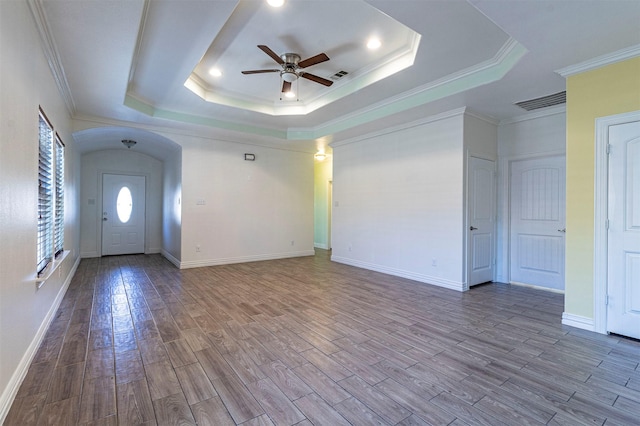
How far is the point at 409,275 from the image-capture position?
5.31m

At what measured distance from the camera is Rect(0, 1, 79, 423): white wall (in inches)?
71.2

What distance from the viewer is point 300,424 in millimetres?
1724

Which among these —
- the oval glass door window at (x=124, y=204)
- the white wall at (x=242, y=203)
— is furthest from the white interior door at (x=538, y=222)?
the oval glass door window at (x=124, y=204)

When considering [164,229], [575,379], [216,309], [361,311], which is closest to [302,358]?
[361,311]

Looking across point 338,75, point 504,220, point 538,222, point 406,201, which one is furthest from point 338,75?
point 538,222

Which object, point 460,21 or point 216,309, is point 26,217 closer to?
point 216,309

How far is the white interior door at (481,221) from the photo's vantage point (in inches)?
186

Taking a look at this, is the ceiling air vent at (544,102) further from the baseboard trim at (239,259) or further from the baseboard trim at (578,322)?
the baseboard trim at (239,259)

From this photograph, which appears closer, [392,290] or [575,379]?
[575,379]

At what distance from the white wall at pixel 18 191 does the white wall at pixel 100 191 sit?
18.4ft

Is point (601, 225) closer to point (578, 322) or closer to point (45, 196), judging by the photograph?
point (578, 322)

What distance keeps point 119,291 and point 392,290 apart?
13.4 ft

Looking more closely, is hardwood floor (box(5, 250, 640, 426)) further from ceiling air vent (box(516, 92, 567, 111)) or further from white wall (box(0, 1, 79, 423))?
ceiling air vent (box(516, 92, 567, 111))

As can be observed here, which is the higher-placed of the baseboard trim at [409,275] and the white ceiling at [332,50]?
the white ceiling at [332,50]
